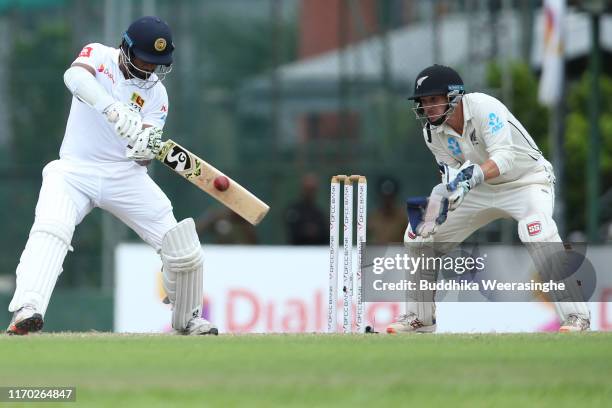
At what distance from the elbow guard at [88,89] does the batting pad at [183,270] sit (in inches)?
34.7

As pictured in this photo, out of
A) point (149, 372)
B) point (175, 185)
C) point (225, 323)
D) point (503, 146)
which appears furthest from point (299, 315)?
point (149, 372)

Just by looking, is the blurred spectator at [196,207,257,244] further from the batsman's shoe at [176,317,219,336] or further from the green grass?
the green grass

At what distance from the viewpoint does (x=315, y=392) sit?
18.6 ft

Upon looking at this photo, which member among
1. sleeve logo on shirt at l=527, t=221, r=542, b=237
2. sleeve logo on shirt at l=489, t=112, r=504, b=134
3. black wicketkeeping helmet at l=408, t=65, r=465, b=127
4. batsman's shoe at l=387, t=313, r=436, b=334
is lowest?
batsman's shoe at l=387, t=313, r=436, b=334

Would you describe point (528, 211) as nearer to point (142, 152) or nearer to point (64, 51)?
point (142, 152)

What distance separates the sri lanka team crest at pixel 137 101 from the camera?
851 centimetres

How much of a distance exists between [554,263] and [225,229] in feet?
24.0

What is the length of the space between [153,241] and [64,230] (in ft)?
1.96

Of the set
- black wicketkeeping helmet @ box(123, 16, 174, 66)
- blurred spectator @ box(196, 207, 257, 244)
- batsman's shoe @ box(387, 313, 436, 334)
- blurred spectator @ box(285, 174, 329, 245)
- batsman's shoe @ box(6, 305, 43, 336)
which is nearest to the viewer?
batsman's shoe @ box(6, 305, 43, 336)

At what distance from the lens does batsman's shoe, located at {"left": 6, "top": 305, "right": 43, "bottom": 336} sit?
790 centimetres

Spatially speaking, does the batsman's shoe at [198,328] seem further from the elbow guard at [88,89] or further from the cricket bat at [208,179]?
the elbow guard at [88,89]

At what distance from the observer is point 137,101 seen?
853cm
